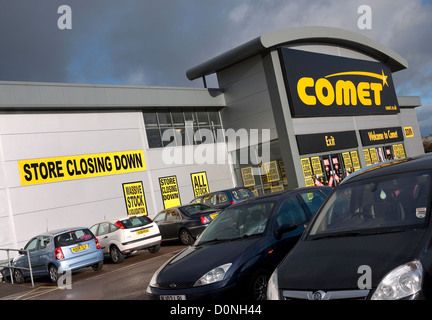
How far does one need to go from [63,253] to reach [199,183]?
42.6 feet

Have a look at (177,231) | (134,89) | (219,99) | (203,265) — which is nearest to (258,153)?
(219,99)

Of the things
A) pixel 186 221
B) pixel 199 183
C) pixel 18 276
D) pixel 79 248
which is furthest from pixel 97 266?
pixel 199 183

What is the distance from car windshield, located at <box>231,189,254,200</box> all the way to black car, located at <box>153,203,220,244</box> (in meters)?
1.42

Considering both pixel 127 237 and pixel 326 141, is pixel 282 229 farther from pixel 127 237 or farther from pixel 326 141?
pixel 326 141

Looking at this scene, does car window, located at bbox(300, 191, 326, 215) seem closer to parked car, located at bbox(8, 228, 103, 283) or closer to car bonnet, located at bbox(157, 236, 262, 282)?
car bonnet, located at bbox(157, 236, 262, 282)

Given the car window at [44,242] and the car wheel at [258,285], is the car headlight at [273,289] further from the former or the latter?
the car window at [44,242]

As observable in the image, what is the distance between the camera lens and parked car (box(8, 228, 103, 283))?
12617mm

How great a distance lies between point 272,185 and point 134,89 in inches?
360

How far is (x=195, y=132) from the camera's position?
25.9 metres

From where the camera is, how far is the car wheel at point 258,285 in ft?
18.5

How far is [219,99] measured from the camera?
89.7ft

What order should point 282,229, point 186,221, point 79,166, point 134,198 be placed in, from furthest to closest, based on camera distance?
point 134,198, point 79,166, point 186,221, point 282,229

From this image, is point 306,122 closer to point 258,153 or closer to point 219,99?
point 258,153

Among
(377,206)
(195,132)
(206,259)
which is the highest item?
(195,132)
